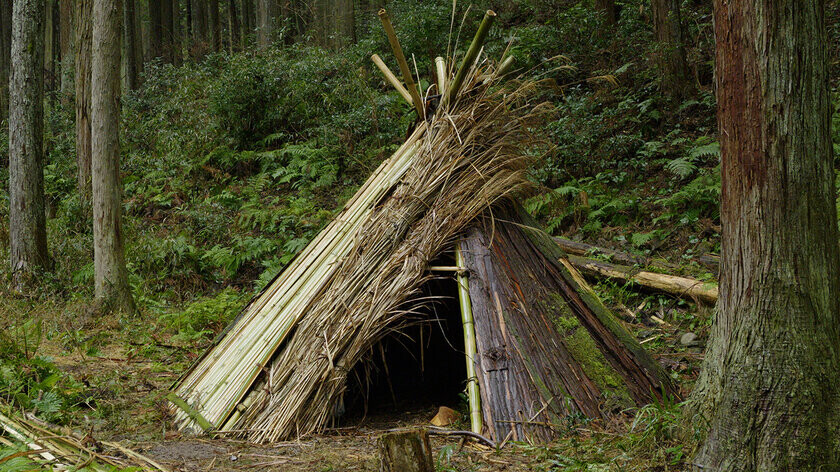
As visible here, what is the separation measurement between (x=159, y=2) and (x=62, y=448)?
63.0 ft

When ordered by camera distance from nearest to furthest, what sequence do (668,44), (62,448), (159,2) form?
(62,448) → (668,44) → (159,2)

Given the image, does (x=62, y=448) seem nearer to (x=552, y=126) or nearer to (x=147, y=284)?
(x=147, y=284)

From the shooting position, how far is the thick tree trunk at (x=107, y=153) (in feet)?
20.3

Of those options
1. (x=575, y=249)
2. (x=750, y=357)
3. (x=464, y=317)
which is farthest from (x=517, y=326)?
(x=575, y=249)

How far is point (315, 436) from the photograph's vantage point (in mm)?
3381

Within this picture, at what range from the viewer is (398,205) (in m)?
3.86

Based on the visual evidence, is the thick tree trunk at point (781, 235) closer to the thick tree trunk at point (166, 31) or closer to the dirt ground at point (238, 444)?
the dirt ground at point (238, 444)

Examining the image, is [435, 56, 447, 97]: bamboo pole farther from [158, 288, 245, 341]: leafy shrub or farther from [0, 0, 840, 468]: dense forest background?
[158, 288, 245, 341]: leafy shrub

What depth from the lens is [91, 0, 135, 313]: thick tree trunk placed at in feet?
20.3

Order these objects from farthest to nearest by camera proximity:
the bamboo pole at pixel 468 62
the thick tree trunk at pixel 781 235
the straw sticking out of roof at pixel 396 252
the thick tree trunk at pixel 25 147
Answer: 1. the thick tree trunk at pixel 25 147
2. the bamboo pole at pixel 468 62
3. the straw sticking out of roof at pixel 396 252
4. the thick tree trunk at pixel 781 235

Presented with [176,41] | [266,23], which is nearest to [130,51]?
[176,41]

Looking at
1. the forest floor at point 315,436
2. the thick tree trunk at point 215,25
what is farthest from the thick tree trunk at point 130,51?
the forest floor at point 315,436

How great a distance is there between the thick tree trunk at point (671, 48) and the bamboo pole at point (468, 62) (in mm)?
5496

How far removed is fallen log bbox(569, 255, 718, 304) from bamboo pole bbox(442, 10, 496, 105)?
8.39 feet
